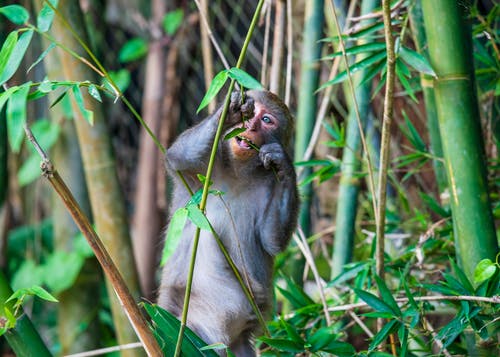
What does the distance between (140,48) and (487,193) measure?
369 cm

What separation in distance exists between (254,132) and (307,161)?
0.34m

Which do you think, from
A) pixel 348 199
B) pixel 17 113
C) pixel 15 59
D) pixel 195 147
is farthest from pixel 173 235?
pixel 348 199

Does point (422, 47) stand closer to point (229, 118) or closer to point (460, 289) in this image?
point (229, 118)

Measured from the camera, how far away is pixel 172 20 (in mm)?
5219

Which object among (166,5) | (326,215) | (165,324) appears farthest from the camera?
(166,5)

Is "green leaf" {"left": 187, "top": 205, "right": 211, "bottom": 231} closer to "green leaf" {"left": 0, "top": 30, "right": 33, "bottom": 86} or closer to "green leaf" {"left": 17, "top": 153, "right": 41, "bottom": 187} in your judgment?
"green leaf" {"left": 0, "top": 30, "right": 33, "bottom": 86}

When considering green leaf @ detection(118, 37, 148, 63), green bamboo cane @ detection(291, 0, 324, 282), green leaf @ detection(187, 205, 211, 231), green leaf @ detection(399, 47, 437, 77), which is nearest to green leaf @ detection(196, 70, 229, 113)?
green leaf @ detection(187, 205, 211, 231)

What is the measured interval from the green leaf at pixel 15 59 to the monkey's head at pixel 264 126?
929 mm

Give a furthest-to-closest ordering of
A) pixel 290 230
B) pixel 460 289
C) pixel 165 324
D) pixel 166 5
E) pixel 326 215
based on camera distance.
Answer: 1. pixel 166 5
2. pixel 326 215
3. pixel 290 230
4. pixel 460 289
5. pixel 165 324

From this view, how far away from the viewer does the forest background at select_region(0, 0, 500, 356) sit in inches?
79.4

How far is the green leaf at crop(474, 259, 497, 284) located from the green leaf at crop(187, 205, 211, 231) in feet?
2.65

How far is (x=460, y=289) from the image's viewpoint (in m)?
2.05

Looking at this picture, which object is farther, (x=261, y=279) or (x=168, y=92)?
(x=168, y=92)

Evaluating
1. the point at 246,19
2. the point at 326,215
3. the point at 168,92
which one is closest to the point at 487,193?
the point at 326,215
